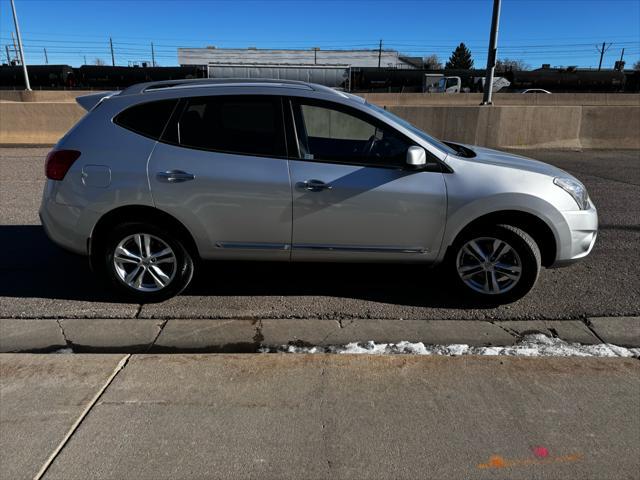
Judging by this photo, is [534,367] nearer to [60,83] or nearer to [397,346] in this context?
[397,346]

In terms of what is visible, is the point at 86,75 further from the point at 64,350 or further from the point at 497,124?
the point at 64,350

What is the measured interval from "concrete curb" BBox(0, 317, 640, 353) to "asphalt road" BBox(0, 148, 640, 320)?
12 centimetres

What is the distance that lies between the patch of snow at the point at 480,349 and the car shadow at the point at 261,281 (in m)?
0.68

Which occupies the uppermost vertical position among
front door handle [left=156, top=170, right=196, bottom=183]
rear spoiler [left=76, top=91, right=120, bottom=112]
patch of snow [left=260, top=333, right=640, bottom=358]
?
rear spoiler [left=76, top=91, right=120, bottom=112]

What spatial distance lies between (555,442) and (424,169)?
213 cm

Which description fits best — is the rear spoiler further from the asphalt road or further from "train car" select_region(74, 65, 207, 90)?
"train car" select_region(74, 65, 207, 90)

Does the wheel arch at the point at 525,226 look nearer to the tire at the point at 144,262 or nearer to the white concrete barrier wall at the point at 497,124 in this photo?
the tire at the point at 144,262

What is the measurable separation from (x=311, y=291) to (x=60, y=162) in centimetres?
235

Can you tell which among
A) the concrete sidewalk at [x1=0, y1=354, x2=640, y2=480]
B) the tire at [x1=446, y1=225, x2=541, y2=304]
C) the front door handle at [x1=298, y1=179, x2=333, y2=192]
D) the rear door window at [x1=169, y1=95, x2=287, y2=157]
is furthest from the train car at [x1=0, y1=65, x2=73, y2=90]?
the tire at [x1=446, y1=225, x2=541, y2=304]

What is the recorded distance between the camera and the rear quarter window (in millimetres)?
4039

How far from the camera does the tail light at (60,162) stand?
4004 millimetres

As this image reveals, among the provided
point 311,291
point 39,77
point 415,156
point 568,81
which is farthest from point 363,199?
point 568,81

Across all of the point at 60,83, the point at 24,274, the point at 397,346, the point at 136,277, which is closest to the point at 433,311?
the point at 397,346

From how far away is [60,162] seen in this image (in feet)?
13.2
